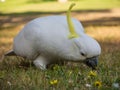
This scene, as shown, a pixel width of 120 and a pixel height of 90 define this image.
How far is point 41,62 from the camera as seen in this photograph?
4441 mm

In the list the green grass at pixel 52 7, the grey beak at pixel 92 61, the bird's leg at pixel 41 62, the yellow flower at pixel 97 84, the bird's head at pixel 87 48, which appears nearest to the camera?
the yellow flower at pixel 97 84

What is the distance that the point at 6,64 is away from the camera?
5.06 metres

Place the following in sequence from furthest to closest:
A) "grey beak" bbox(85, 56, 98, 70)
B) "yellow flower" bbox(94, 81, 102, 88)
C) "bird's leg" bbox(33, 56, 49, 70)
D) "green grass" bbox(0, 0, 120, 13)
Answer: "green grass" bbox(0, 0, 120, 13) < "bird's leg" bbox(33, 56, 49, 70) < "grey beak" bbox(85, 56, 98, 70) < "yellow flower" bbox(94, 81, 102, 88)

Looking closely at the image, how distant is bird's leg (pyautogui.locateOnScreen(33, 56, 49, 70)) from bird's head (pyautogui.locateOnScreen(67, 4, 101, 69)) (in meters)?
0.41

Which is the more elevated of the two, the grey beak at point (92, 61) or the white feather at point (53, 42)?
the white feather at point (53, 42)

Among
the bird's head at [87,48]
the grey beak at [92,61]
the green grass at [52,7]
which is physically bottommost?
the green grass at [52,7]

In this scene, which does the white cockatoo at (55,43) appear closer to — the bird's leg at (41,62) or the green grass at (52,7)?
the bird's leg at (41,62)

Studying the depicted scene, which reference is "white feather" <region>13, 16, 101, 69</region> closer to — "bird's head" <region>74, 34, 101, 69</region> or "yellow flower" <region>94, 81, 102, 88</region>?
"bird's head" <region>74, 34, 101, 69</region>

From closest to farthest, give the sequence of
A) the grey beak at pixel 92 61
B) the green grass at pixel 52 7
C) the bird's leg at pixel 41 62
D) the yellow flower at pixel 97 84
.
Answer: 1. the yellow flower at pixel 97 84
2. the grey beak at pixel 92 61
3. the bird's leg at pixel 41 62
4. the green grass at pixel 52 7

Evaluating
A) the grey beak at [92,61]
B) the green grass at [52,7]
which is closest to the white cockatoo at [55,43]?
the grey beak at [92,61]

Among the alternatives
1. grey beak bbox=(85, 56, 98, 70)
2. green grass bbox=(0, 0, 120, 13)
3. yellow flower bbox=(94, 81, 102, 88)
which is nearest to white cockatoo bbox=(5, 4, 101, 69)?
grey beak bbox=(85, 56, 98, 70)

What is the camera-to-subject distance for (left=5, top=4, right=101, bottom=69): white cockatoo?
4.12 meters

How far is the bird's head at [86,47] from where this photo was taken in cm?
408

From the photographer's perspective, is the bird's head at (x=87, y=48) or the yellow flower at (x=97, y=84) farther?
the bird's head at (x=87, y=48)
